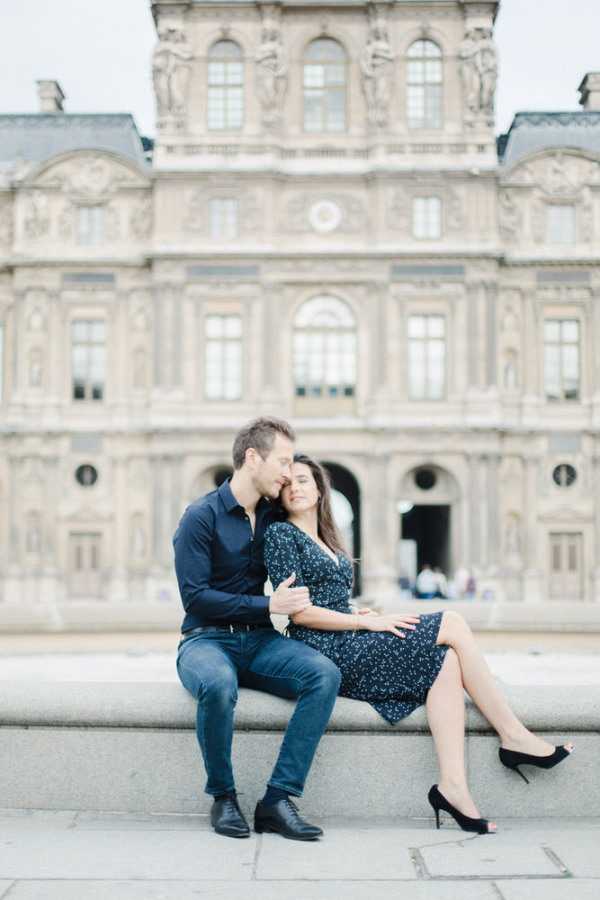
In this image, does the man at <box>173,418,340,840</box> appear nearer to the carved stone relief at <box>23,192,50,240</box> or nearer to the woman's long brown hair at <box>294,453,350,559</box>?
the woman's long brown hair at <box>294,453,350,559</box>

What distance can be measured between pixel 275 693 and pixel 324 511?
1087 mm

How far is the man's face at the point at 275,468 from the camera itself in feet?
22.0

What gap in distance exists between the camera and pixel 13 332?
3666cm

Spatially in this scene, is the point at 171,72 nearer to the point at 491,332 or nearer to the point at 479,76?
the point at 479,76

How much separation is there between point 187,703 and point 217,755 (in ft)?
1.57

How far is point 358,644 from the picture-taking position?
253 inches

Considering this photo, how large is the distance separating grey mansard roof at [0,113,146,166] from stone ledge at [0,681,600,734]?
33629 millimetres

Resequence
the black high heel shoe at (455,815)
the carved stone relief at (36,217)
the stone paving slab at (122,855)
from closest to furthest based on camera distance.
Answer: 1. the stone paving slab at (122,855)
2. the black high heel shoe at (455,815)
3. the carved stone relief at (36,217)

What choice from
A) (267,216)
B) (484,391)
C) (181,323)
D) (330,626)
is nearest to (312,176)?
(267,216)

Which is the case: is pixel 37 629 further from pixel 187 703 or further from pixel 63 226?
pixel 63 226

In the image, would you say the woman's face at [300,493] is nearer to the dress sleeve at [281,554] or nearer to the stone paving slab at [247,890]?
the dress sleeve at [281,554]

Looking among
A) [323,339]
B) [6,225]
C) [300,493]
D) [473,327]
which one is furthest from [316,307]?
[300,493]

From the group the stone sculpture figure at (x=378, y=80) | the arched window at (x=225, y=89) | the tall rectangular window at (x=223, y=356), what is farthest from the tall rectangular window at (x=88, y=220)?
the stone sculpture figure at (x=378, y=80)

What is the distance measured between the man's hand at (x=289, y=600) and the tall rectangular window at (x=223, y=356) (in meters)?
29.3
